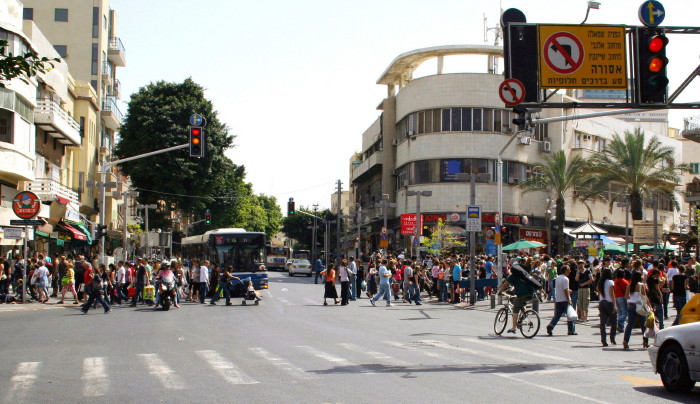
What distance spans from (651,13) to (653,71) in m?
1.14

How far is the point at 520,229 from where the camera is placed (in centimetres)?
5600

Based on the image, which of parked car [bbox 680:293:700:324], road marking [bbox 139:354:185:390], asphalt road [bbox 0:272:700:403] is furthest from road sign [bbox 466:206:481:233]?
road marking [bbox 139:354:185:390]

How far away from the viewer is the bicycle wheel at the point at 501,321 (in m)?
18.3

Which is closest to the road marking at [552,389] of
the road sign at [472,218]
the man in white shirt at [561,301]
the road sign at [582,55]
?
the road sign at [582,55]

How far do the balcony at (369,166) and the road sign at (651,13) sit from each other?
5068cm

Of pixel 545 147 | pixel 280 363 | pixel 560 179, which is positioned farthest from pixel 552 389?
pixel 545 147

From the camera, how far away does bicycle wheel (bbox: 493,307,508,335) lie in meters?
18.3

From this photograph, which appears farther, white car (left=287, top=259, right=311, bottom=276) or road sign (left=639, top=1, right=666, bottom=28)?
white car (left=287, top=259, right=311, bottom=276)

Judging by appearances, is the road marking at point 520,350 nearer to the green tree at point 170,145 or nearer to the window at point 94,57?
the green tree at point 170,145

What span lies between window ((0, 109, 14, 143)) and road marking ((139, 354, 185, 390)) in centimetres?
2368

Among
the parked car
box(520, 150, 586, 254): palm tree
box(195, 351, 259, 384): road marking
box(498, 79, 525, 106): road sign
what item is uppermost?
box(520, 150, 586, 254): palm tree

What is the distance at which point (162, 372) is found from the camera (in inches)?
464

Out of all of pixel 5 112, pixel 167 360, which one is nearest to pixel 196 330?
pixel 167 360

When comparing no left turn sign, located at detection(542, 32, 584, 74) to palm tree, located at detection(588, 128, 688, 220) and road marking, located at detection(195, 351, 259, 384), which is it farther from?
palm tree, located at detection(588, 128, 688, 220)
